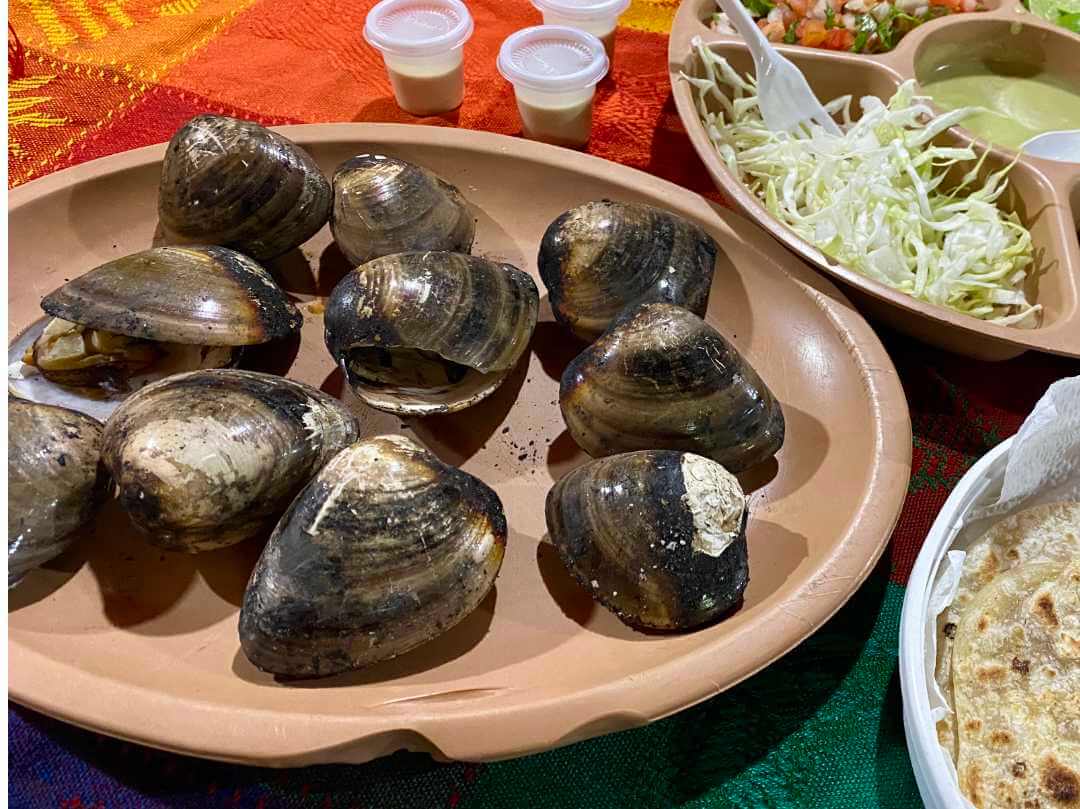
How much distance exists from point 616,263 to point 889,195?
2.53 ft

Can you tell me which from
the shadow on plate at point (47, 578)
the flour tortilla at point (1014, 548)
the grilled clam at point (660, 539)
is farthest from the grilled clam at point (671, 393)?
the shadow on plate at point (47, 578)

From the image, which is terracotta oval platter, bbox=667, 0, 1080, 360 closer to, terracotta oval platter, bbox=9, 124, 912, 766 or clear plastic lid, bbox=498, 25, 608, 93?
terracotta oval platter, bbox=9, 124, 912, 766

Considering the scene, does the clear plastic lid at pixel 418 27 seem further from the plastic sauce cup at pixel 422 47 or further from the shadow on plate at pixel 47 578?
the shadow on plate at pixel 47 578

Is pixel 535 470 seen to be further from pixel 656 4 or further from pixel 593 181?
pixel 656 4

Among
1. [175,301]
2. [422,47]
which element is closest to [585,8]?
[422,47]

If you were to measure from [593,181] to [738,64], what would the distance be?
62 cm

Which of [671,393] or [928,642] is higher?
[671,393]

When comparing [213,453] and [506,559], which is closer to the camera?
[213,453]

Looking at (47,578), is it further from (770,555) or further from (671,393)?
(770,555)

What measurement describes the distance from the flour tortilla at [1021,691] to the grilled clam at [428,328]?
2.57 feet

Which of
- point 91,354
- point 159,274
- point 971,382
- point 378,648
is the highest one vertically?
point 159,274

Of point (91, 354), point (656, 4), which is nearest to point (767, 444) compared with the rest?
point (91, 354)

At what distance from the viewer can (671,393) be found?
3.81ft

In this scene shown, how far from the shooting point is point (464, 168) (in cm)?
166
